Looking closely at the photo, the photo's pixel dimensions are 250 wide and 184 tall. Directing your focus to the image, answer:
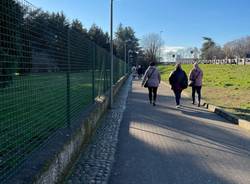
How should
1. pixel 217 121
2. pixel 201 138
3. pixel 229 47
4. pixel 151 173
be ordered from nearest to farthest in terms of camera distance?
pixel 151 173 < pixel 201 138 < pixel 217 121 < pixel 229 47

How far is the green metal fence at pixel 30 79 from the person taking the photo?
3.79 metres

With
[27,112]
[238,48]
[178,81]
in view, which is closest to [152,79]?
[178,81]

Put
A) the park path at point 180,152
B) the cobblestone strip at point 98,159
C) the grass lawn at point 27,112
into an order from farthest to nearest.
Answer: the park path at point 180,152 < the cobblestone strip at point 98,159 < the grass lawn at point 27,112

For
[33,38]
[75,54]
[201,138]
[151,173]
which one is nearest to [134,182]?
[151,173]

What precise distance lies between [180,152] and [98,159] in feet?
5.46

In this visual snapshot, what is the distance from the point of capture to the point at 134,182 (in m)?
5.41

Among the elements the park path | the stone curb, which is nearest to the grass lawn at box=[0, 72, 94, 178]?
the park path

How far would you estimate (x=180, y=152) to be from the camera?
725 centimetres

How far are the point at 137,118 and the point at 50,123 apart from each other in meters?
5.64

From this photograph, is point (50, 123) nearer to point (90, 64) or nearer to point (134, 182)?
point (134, 182)

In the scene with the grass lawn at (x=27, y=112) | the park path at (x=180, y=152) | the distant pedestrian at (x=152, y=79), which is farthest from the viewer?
the distant pedestrian at (x=152, y=79)

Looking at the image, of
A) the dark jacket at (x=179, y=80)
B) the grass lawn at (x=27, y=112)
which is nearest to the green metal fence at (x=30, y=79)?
the grass lawn at (x=27, y=112)

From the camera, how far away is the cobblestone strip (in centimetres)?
546

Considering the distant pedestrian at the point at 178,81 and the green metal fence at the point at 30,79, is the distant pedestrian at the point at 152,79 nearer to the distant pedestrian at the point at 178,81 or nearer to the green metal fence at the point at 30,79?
the distant pedestrian at the point at 178,81
